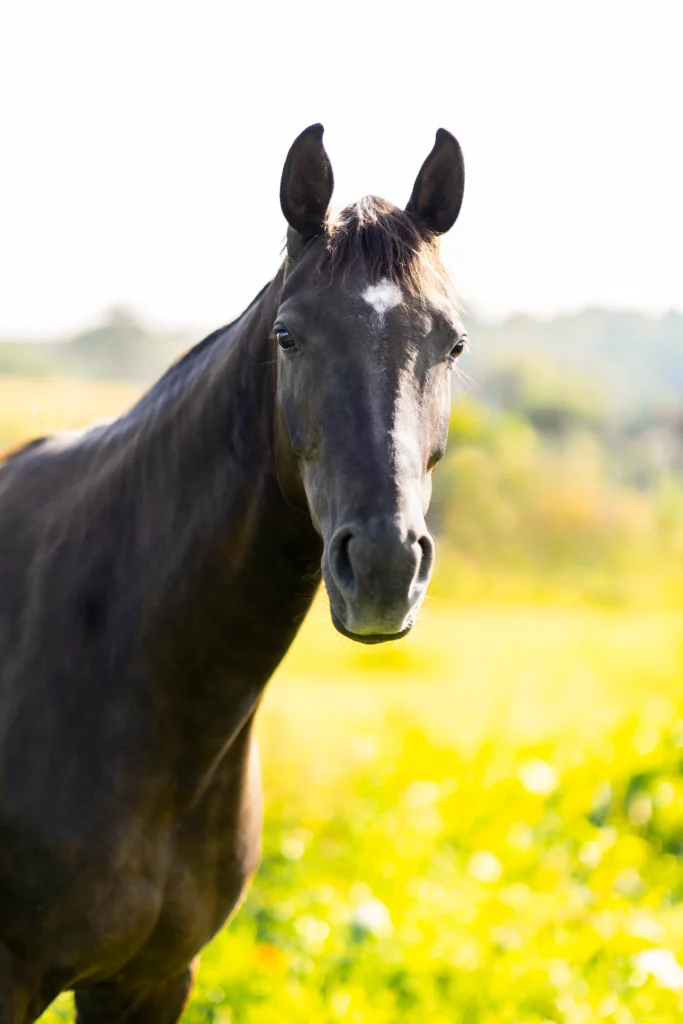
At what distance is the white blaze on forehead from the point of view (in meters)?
1.82

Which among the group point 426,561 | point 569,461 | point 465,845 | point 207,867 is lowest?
point 569,461

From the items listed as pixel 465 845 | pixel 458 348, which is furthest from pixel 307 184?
pixel 465 845

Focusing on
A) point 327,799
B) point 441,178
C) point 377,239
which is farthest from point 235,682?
point 327,799

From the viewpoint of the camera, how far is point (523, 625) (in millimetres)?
8258

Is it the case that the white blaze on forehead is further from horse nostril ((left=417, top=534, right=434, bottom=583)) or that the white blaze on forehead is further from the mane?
horse nostril ((left=417, top=534, right=434, bottom=583))

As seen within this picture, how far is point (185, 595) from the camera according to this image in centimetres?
213

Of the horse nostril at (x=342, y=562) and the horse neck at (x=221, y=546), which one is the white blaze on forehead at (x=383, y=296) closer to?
the horse neck at (x=221, y=546)

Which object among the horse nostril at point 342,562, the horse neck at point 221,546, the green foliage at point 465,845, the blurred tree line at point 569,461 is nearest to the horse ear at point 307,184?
the horse neck at point 221,546

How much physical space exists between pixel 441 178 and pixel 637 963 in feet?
8.99

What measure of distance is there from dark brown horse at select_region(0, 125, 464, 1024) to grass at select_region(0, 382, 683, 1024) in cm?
25

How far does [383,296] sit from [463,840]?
364cm

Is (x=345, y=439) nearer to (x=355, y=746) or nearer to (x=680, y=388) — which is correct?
(x=355, y=746)

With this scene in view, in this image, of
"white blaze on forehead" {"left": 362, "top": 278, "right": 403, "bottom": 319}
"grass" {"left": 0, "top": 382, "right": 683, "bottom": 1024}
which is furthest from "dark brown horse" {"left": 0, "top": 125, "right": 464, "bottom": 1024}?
"grass" {"left": 0, "top": 382, "right": 683, "bottom": 1024}

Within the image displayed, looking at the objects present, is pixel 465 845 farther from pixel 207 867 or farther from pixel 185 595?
pixel 185 595
